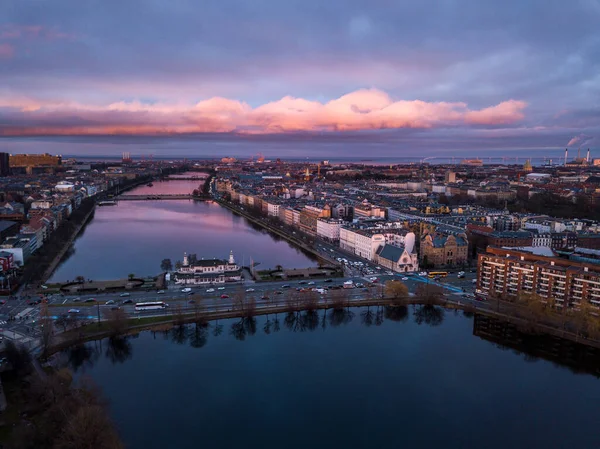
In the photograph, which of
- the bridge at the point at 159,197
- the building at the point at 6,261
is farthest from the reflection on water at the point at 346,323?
the bridge at the point at 159,197

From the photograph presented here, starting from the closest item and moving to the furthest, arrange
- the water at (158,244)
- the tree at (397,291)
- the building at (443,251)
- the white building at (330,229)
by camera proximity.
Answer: the tree at (397,291) → the building at (443,251) → the water at (158,244) → the white building at (330,229)

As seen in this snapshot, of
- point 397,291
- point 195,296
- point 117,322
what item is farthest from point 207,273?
point 397,291

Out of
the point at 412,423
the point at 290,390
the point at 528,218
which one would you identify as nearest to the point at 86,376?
the point at 290,390

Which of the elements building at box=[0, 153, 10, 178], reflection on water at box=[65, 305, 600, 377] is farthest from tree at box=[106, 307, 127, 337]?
building at box=[0, 153, 10, 178]

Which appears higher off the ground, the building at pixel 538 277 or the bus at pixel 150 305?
the building at pixel 538 277

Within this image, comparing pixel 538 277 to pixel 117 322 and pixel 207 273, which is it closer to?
pixel 207 273

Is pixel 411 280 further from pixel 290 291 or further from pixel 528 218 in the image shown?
pixel 528 218

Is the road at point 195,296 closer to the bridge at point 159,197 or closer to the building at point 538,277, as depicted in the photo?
the building at point 538,277
